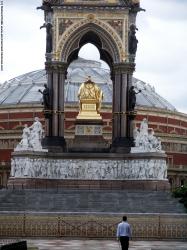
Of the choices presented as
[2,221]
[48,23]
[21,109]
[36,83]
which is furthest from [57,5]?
[36,83]

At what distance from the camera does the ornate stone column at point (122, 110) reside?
57281mm

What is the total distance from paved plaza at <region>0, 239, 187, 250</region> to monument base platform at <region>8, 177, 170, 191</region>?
545 inches

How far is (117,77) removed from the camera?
58.4 meters

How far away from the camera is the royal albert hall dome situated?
95.1 m

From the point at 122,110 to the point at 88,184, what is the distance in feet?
18.5

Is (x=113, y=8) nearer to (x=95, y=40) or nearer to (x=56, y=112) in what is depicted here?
(x=95, y=40)

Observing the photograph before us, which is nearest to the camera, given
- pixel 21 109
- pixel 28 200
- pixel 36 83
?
pixel 28 200

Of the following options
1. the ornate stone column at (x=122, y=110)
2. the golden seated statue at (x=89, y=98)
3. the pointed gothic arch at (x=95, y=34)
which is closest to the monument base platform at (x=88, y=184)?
the ornate stone column at (x=122, y=110)

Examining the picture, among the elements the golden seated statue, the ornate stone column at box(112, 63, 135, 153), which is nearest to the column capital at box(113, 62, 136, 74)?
the ornate stone column at box(112, 63, 135, 153)

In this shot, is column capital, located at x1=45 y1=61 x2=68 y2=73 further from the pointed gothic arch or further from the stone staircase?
the stone staircase

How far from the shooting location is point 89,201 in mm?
49281

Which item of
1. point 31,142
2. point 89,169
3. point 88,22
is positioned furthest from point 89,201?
point 88,22

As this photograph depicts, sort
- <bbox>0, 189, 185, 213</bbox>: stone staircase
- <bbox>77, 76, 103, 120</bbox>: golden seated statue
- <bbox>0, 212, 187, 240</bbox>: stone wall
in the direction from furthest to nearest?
1. <bbox>77, 76, 103, 120</bbox>: golden seated statue
2. <bbox>0, 189, 185, 213</bbox>: stone staircase
3. <bbox>0, 212, 187, 240</bbox>: stone wall

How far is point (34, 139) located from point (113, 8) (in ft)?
35.3
